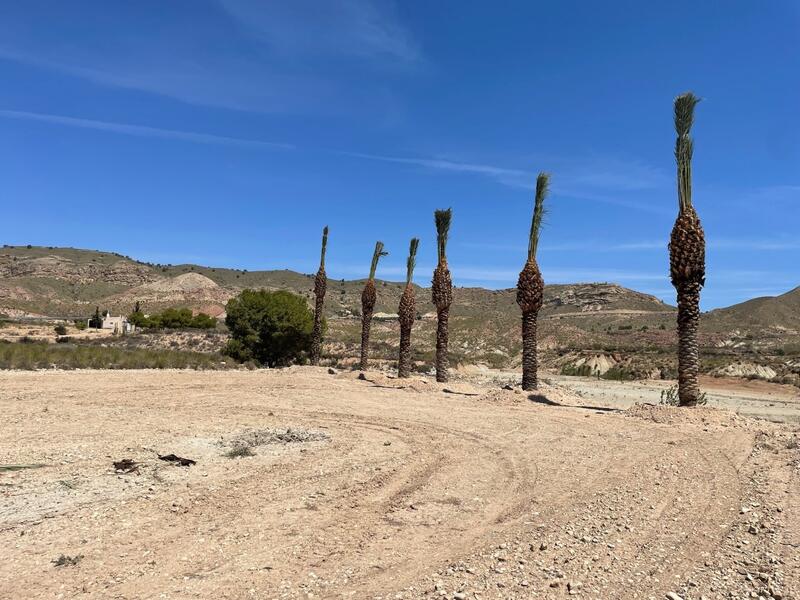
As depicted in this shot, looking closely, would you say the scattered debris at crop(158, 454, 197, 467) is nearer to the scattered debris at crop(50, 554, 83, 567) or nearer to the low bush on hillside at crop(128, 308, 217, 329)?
the scattered debris at crop(50, 554, 83, 567)

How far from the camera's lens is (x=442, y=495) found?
326 inches

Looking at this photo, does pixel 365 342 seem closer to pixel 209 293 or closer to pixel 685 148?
pixel 685 148

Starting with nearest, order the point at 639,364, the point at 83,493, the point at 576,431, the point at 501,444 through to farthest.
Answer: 1. the point at 83,493
2. the point at 501,444
3. the point at 576,431
4. the point at 639,364

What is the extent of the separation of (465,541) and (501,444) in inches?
252

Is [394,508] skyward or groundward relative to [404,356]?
groundward

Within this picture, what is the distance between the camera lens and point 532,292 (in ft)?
75.5

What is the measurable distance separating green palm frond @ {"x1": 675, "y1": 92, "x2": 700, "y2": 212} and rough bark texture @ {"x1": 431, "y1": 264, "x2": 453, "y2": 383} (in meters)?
11.9

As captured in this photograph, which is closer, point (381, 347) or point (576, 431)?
point (576, 431)

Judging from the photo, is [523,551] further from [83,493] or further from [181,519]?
[83,493]

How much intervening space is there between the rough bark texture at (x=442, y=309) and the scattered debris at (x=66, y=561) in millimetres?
21481

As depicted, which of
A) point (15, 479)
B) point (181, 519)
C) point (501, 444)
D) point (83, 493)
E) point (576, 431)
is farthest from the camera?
point (576, 431)

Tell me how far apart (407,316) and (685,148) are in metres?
16.1

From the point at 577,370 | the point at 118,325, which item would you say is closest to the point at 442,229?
the point at 577,370

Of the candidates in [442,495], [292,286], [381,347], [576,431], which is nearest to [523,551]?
[442,495]
